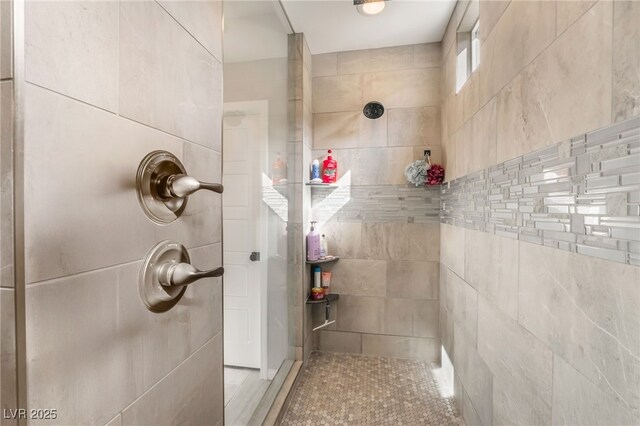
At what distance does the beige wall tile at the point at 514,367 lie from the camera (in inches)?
35.2

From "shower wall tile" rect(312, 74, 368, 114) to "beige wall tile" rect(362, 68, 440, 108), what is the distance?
0.20 ft

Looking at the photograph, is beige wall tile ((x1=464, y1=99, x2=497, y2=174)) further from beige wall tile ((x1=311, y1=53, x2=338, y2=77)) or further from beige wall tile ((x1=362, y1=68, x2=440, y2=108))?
beige wall tile ((x1=311, y1=53, x2=338, y2=77))

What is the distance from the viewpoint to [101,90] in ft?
1.98

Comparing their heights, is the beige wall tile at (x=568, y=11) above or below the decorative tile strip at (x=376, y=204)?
above

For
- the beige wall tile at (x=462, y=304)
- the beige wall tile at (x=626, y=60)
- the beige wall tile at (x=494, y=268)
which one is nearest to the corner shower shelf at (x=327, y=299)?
the beige wall tile at (x=462, y=304)

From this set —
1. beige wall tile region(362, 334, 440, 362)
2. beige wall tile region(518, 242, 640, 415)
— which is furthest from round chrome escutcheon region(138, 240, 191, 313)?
beige wall tile region(362, 334, 440, 362)

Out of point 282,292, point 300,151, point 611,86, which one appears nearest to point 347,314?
point 282,292

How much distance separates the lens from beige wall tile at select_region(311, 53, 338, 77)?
7.92ft

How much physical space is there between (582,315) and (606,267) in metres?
0.15

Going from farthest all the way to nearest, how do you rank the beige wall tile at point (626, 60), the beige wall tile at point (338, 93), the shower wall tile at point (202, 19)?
the beige wall tile at point (338, 93) → the shower wall tile at point (202, 19) → the beige wall tile at point (626, 60)

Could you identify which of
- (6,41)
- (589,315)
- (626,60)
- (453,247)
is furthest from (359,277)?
(6,41)

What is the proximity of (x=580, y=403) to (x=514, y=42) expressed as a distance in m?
1.11

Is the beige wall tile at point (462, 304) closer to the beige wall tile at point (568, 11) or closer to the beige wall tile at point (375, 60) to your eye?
the beige wall tile at point (568, 11)

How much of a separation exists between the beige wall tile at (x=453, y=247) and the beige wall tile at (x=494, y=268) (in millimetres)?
115
